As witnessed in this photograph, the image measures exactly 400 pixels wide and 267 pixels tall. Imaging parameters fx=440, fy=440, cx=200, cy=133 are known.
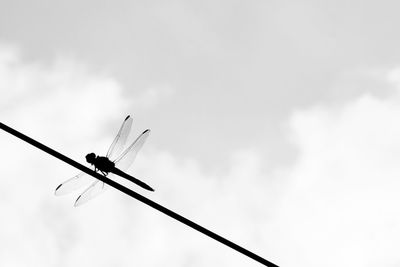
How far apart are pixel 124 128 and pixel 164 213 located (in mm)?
6072

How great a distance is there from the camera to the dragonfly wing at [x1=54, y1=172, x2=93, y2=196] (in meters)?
9.00

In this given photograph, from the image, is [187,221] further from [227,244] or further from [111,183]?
[111,183]

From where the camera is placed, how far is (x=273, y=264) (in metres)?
3.43

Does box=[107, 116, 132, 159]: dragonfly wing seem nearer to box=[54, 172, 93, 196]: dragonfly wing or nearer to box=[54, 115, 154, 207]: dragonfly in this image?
box=[54, 115, 154, 207]: dragonfly

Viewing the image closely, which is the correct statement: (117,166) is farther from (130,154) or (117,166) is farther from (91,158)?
(91,158)

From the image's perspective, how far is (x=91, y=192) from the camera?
908 cm

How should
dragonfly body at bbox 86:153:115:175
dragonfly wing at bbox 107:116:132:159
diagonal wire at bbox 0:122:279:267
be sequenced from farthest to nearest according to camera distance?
dragonfly wing at bbox 107:116:132:159, dragonfly body at bbox 86:153:115:175, diagonal wire at bbox 0:122:279:267

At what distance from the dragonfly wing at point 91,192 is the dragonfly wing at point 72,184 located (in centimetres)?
18

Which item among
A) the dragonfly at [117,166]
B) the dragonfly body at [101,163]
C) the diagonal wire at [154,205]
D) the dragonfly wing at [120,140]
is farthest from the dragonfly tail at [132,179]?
the diagonal wire at [154,205]

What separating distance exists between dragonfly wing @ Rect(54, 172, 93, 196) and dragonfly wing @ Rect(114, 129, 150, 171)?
730 mm

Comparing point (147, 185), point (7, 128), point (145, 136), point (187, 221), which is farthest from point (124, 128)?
point (187, 221)

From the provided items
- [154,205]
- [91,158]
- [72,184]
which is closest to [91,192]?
[72,184]

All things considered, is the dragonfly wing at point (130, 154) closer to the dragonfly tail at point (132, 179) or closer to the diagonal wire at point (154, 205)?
the dragonfly tail at point (132, 179)

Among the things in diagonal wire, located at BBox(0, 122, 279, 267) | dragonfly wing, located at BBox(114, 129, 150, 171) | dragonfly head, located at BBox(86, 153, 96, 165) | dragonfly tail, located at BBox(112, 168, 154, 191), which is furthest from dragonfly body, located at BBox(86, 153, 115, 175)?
diagonal wire, located at BBox(0, 122, 279, 267)
